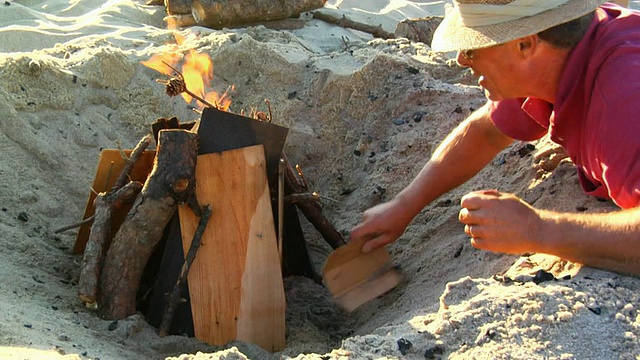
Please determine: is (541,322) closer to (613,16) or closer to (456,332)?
(456,332)

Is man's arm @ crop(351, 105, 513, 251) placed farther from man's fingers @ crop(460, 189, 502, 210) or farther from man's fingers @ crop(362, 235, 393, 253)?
man's fingers @ crop(460, 189, 502, 210)

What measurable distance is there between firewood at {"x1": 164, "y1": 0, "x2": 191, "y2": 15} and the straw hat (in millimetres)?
4885

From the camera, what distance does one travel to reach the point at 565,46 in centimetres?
248

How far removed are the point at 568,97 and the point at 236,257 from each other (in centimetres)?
157

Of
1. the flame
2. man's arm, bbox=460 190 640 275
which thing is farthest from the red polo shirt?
the flame

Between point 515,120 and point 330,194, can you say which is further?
point 330,194

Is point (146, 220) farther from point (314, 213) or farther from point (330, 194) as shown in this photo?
point (330, 194)

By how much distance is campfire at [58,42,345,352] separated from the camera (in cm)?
305

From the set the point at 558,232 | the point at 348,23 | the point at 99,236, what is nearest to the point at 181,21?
the point at 348,23

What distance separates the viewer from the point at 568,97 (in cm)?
250

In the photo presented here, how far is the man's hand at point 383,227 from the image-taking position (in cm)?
323

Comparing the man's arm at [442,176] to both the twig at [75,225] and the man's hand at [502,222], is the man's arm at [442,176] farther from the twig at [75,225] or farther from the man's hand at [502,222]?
the twig at [75,225]

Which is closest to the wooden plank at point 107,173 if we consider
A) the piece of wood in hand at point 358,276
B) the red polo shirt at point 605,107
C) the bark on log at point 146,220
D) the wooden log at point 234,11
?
the bark on log at point 146,220

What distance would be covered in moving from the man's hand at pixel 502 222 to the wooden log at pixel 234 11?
4.64 meters
